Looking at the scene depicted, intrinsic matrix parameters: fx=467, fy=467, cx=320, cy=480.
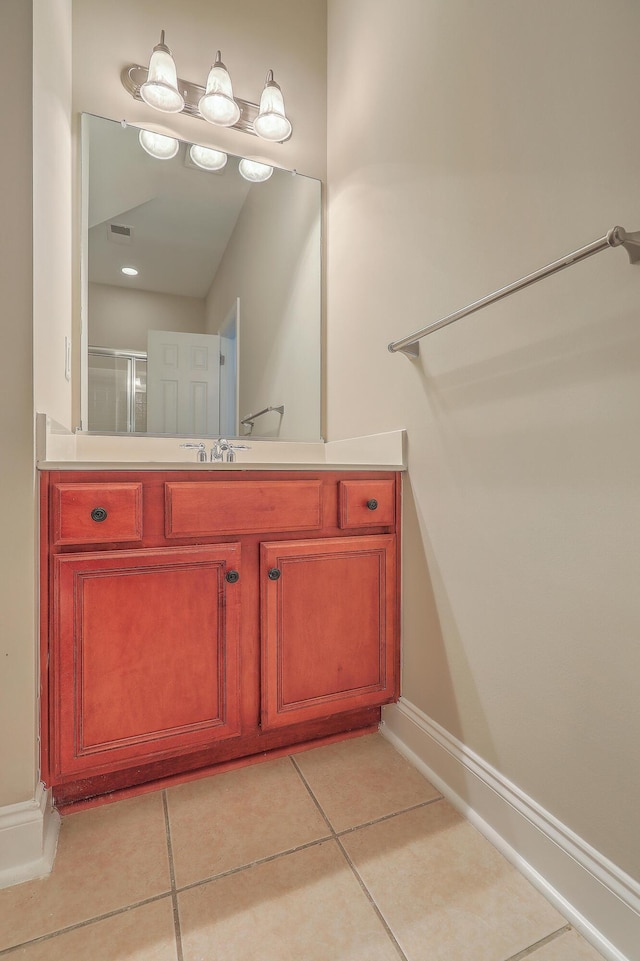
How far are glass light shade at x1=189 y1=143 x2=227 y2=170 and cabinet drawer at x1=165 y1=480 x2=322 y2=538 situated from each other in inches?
53.4

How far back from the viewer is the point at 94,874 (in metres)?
0.96

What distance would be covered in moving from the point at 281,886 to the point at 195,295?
1.75m

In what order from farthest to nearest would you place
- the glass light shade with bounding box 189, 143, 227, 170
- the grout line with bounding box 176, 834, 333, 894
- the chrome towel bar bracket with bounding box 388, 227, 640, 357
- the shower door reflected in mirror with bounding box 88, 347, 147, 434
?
the glass light shade with bounding box 189, 143, 227, 170
the shower door reflected in mirror with bounding box 88, 347, 147, 434
the grout line with bounding box 176, 834, 333, 894
the chrome towel bar bracket with bounding box 388, 227, 640, 357

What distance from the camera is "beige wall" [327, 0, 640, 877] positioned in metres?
0.81

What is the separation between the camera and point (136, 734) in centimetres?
110

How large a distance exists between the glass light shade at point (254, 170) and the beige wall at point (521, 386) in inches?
21.0

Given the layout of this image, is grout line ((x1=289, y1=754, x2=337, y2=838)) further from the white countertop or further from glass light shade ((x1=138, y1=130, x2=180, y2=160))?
glass light shade ((x1=138, y1=130, x2=180, y2=160))

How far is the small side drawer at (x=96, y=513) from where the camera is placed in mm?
Answer: 1021

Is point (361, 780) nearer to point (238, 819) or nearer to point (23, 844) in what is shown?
point (238, 819)

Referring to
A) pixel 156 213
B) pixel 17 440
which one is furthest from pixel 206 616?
pixel 156 213

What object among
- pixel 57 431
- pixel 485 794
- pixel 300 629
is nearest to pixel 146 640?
pixel 300 629

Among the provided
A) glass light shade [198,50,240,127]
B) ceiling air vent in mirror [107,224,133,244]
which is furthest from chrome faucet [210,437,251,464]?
glass light shade [198,50,240,127]

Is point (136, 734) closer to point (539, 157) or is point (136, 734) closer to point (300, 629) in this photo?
point (300, 629)

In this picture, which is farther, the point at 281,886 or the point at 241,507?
the point at 241,507
